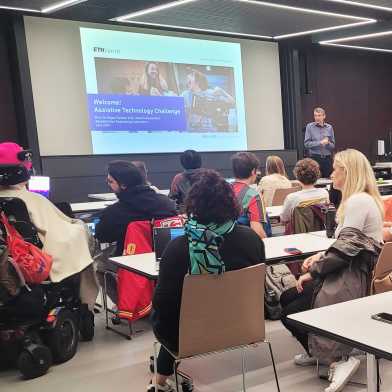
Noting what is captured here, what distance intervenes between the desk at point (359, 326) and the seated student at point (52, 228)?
68.3 inches

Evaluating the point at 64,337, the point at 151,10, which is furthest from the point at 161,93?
the point at 64,337

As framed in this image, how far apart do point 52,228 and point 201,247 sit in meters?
1.36

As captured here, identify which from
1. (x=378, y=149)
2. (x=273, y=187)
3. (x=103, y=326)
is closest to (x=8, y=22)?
(x=273, y=187)

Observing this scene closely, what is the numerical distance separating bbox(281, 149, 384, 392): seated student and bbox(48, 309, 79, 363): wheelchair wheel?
135 centimetres

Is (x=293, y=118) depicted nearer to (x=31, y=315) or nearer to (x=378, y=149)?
(x=378, y=149)

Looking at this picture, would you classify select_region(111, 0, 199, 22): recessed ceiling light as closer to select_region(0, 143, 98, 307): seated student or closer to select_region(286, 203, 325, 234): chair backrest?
select_region(286, 203, 325, 234): chair backrest

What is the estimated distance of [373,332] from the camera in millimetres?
1576

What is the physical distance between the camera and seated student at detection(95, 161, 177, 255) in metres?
3.38

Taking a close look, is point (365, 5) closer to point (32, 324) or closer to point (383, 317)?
point (32, 324)

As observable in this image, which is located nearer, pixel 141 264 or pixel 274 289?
pixel 141 264

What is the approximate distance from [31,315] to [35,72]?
184 inches

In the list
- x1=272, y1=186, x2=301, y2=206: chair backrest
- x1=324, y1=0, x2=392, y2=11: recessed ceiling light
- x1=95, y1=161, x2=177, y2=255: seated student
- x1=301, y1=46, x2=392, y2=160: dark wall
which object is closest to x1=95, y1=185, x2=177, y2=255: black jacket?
x1=95, y1=161, x2=177, y2=255: seated student

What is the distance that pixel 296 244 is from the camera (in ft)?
10.1

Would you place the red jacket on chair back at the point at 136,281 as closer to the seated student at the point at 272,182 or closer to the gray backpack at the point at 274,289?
the gray backpack at the point at 274,289
